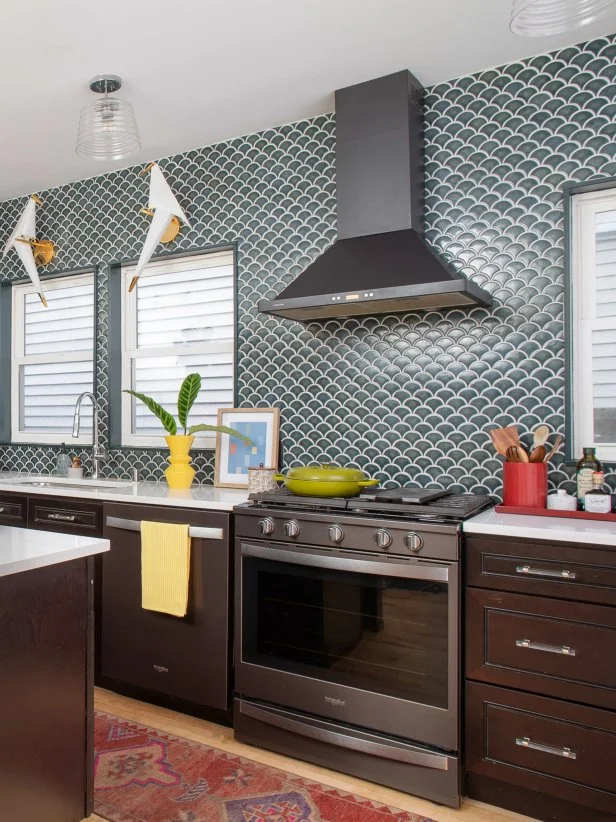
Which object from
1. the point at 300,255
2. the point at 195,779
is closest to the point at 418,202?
the point at 300,255

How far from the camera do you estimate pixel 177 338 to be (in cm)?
371

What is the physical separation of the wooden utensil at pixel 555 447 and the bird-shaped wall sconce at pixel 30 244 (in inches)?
125

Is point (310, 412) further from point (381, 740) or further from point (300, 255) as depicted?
point (381, 740)

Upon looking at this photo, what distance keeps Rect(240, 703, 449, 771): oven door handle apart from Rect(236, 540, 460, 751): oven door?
0.04 m

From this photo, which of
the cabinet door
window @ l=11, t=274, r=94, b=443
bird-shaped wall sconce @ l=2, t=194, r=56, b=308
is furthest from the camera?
Answer: window @ l=11, t=274, r=94, b=443

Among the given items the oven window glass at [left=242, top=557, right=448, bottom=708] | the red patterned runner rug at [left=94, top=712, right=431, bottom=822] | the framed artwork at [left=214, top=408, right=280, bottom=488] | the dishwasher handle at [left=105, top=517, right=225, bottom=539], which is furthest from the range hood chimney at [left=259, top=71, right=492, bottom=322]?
the red patterned runner rug at [left=94, top=712, right=431, bottom=822]

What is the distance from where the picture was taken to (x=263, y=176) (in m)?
3.30

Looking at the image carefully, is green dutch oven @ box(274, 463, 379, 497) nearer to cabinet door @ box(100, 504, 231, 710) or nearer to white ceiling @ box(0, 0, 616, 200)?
cabinet door @ box(100, 504, 231, 710)

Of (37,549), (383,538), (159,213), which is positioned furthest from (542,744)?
(159,213)

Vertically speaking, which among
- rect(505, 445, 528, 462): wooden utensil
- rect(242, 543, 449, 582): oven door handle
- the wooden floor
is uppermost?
rect(505, 445, 528, 462): wooden utensil

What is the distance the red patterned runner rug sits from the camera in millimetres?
2088

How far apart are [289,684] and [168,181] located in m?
2.76

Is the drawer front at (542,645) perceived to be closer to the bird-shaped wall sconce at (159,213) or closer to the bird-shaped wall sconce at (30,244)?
the bird-shaped wall sconce at (159,213)

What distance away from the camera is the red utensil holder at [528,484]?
7.78 ft
